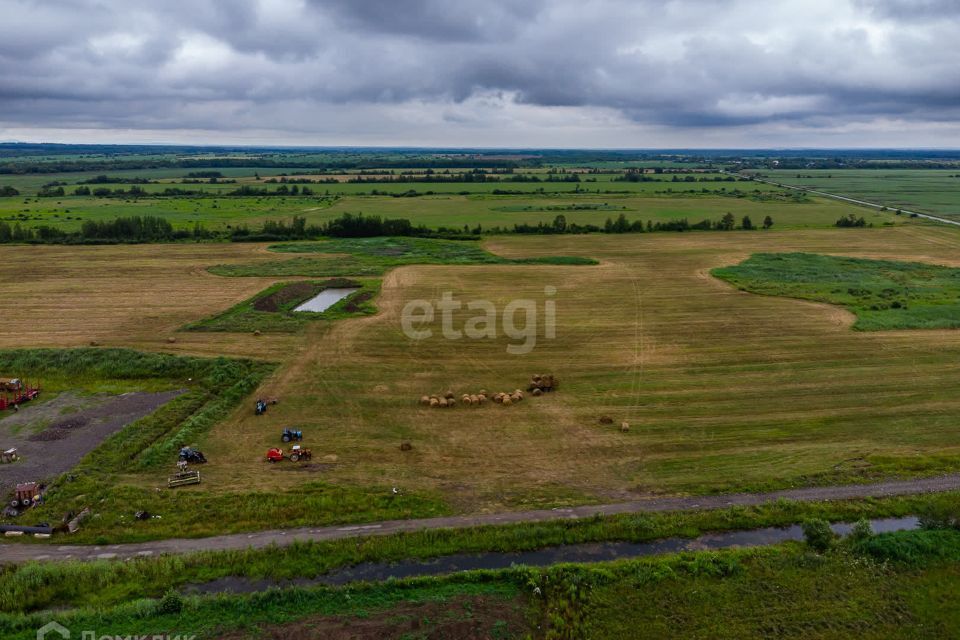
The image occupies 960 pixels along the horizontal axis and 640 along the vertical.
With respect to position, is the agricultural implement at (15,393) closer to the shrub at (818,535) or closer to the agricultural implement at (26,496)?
the agricultural implement at (26,496)

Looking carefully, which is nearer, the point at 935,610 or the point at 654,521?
the point at 935,610

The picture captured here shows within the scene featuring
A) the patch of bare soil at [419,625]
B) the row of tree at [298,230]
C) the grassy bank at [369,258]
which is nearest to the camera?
the patch of bare soil at [419,625]

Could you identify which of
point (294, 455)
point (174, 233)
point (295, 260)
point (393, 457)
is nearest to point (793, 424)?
point (393, 457)

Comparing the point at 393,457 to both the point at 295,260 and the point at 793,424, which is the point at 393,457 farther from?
the point at 295,260

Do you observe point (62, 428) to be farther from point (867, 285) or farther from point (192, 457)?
point (867, 285)

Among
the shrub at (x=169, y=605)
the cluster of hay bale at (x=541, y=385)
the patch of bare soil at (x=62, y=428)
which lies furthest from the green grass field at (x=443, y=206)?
the shrub at (x=169, y=605)

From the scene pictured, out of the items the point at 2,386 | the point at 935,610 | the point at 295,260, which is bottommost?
the point at 935,610

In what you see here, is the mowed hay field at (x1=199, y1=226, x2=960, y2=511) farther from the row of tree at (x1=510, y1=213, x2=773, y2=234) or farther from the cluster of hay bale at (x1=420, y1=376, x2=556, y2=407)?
the row of tree at (x1=510, y1=213, x2=773, y2=234)
